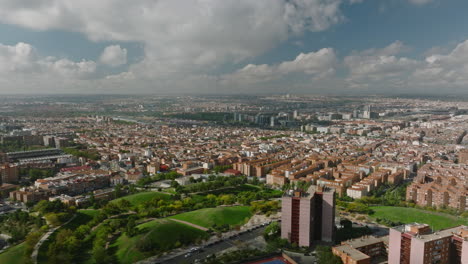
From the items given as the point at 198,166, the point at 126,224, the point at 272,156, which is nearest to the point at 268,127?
the point at 272,156

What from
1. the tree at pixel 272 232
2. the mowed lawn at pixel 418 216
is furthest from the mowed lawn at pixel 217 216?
the mowed lawn at pixel 418 216

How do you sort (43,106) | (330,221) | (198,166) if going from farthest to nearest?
(43,106)
(198,166)
(330,221)

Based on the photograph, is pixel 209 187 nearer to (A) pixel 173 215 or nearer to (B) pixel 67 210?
(A) pixel 173 215

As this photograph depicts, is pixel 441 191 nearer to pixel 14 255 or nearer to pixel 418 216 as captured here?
pixel 418 216

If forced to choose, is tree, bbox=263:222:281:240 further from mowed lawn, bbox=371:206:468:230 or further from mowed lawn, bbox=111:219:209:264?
mowed lawn, bbox=371:206:468:230

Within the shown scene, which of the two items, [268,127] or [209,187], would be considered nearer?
[209,187]

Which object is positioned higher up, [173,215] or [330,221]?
[330,221]

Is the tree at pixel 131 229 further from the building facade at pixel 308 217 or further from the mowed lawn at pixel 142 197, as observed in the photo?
the building facade at pixel 308 217

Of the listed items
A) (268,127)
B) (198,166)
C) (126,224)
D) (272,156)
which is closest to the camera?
(126,224)
